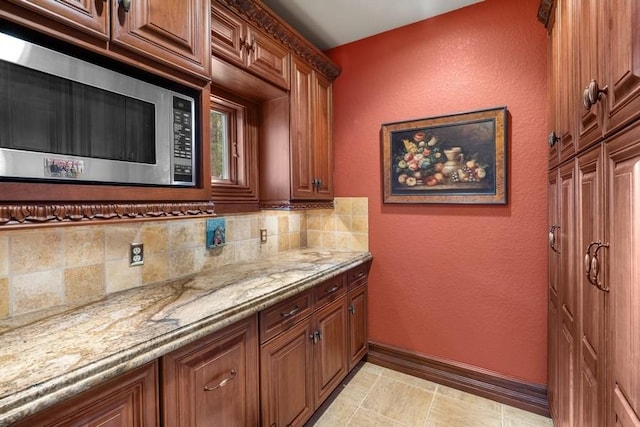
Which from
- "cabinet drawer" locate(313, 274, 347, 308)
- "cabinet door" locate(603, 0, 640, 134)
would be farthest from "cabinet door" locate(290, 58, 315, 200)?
"cabinet door" locate(603, 0, 640, 134)

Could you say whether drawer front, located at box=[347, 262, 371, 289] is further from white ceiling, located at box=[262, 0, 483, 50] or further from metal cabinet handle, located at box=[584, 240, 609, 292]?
white ceiling, located at box=[262, 0, 483, 50]

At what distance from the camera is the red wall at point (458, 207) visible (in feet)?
6.06

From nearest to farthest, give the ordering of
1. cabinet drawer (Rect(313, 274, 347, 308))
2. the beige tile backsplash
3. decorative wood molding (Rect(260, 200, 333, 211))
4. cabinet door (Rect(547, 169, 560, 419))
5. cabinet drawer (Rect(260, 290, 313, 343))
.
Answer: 1. the beige tile backsplash
2. cabinet drawer (Rect(260, 290, 313, 343))
3. cabinet door (Rect(547, 169, 560, 419))
4. cabinet drawer (Rect(313, 274, 347, 308))
5. decorative wood molding (Rect(260, 200, 333, 211))

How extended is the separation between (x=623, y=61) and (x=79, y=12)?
4.70ft

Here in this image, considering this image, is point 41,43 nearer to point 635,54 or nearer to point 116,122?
point 116,122

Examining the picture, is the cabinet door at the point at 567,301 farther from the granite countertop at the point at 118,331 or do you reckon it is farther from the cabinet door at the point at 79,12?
the cabinet door at the point at 79,12

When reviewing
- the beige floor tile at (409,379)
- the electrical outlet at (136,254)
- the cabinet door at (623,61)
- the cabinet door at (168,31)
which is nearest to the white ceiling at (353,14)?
the cabinet door at (168,31)

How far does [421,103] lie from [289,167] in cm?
106

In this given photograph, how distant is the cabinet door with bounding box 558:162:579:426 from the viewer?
1.15m

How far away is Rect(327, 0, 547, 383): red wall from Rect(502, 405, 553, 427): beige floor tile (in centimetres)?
20

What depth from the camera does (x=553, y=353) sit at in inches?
62.2

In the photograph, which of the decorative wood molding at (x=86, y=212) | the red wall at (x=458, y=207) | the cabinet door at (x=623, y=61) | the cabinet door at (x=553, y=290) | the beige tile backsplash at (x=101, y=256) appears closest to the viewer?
the cabinet door at (x=623, y=61)

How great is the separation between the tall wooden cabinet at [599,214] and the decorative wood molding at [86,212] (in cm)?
133

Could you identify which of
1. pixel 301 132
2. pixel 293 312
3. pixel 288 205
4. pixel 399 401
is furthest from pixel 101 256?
pixel 399 401
